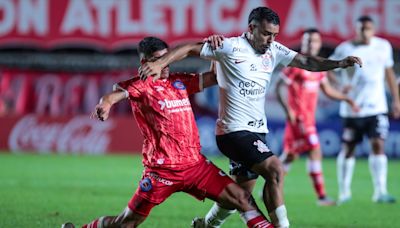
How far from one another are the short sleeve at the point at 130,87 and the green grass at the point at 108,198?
2.42 m

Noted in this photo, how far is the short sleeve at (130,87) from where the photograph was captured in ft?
24.9

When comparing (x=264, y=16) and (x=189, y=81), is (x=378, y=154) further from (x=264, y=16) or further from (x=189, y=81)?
(x=189, y=81)

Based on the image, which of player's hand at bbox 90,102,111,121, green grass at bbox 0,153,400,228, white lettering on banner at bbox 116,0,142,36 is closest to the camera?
player's hand at bbox 90,102,111,121

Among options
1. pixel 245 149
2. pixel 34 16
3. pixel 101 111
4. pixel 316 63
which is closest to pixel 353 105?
pixel 316 63

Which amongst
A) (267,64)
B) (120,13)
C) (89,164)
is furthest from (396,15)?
(267,64)

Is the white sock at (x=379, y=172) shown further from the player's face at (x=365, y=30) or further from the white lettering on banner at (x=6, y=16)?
the white lettering on banner at (x=6, y=16)

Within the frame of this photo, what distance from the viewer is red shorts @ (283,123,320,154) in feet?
42.3

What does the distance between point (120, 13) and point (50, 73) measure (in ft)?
7.38

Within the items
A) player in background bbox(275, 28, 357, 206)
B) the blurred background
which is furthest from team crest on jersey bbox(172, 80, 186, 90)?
the blurred background

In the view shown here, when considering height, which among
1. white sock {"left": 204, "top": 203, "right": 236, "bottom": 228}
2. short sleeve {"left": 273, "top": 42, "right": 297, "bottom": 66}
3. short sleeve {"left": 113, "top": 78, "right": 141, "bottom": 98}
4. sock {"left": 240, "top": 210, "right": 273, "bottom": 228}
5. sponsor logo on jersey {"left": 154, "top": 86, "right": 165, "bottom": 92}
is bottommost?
white sock {"left": 204, "top": 203, "right": 236, "bottom": 228}

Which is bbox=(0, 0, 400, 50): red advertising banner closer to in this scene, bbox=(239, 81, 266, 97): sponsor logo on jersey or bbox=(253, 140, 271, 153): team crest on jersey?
bbox=(239, 81, 266, 97): sponsor logo on jersey

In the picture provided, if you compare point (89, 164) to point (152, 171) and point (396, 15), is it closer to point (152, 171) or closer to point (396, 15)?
point (396, 15)

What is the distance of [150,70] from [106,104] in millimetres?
425

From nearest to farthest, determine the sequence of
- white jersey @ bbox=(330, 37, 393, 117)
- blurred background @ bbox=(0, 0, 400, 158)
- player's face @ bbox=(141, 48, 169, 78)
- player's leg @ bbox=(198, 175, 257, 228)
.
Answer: player's face @ bbox=(141, 48, 169, 78) < player's leg @ bbox=(198, 175, 257, 228) < white jersey @ bbox=(330, 37, 393, 117) < blurred background @ bbox=(0, 0, 400, 158)
